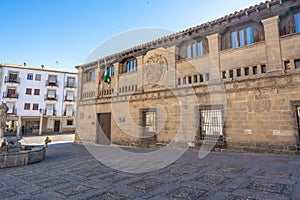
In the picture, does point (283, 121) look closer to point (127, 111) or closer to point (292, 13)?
point (292, 13)

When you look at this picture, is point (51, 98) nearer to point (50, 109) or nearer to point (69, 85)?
point (50, 109)

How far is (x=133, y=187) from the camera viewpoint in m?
3.58

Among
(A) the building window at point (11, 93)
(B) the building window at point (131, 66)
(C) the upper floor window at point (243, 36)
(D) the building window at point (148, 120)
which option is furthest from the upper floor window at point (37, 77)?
(C) the upper floor window at point (243, 36)

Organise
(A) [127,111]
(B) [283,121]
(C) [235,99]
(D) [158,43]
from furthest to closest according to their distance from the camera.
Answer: (A) [127,111]
(D) [158,43]
(C) [235,99]
(B) [283,121]

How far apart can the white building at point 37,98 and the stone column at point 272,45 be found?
27638 mm

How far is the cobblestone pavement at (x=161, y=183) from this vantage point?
10.3 ft

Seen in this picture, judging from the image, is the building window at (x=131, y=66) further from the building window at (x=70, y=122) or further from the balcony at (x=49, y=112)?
the building window at (x=70, y=122)

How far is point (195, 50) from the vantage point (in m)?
9.33

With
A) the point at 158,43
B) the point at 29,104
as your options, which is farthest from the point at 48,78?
the point at 158,43

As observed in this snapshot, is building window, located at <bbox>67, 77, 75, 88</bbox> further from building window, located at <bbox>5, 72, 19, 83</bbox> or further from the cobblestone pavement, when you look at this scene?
the cobblestone pavement

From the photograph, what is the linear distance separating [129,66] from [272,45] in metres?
7.89

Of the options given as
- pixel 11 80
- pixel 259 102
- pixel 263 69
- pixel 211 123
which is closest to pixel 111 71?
pixel 211 123

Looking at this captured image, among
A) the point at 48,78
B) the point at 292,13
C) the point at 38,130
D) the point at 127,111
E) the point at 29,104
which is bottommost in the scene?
the point at 38,130

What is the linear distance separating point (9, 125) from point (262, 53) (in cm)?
3132
